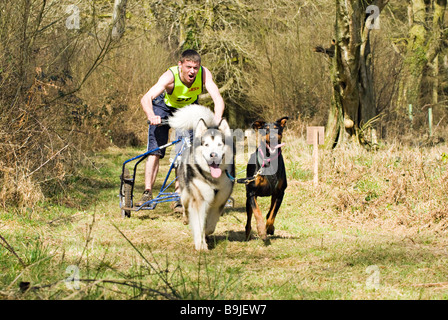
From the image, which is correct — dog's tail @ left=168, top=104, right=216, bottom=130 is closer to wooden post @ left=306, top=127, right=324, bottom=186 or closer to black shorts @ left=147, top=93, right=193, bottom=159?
black shorts @ left=147, top=93, right=193, bottom=159

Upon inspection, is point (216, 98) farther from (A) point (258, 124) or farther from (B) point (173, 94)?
(B) point (173, 94)

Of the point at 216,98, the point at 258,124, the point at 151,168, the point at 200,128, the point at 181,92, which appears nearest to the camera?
the point at 200,128

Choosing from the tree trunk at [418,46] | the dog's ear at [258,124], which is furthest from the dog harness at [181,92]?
the tree trunk at [418,46]

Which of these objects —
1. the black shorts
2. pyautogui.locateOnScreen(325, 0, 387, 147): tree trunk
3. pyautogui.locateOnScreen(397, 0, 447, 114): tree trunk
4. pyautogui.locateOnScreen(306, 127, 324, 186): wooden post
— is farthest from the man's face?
pyautogui.locateOnScreen(397, 0, 447, 114): tree trunk

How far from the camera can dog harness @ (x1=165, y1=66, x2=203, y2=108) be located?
22.3ft

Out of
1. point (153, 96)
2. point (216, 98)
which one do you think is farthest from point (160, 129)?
point (216, 98)

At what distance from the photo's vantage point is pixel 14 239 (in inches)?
223

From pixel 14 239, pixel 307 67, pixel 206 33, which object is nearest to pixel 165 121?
pixel 14 239

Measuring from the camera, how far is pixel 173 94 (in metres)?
6.92

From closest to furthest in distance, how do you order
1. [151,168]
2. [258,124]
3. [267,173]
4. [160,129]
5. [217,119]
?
[217,119] < [267,173] < [258,124] < [160,129] < [151,168]

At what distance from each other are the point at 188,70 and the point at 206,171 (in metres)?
1.56

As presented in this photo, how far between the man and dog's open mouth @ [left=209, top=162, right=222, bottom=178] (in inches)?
24.7
